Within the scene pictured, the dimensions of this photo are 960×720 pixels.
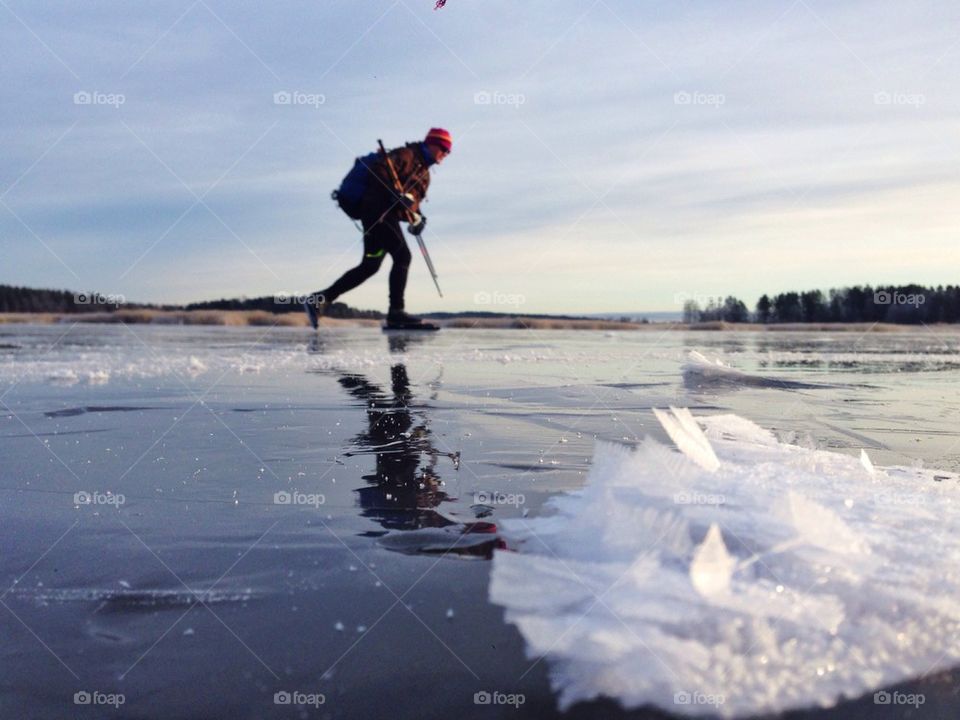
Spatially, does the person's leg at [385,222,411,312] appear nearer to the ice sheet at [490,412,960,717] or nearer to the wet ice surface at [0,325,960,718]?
the wet ice surface at [0,325,960,718]

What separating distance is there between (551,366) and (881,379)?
424 cm

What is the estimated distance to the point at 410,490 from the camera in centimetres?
317

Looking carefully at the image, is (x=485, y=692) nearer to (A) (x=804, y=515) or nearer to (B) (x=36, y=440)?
(A) (x=804, y=515)

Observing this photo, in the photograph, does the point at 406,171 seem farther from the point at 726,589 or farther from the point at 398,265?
the point at 726,589

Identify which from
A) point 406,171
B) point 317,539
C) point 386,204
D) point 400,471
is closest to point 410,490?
point 400,471

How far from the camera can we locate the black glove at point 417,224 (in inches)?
410

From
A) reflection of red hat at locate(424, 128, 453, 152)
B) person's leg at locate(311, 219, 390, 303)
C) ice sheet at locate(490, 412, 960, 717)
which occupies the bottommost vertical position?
ice sheet at locate(490, 412, 960, 717)

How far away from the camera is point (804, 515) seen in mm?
2295

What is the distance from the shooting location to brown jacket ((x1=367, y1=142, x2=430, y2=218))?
32.5 feet

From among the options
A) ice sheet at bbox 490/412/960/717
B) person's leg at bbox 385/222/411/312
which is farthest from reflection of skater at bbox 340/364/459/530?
person's leg at bbox 385/222/411/312

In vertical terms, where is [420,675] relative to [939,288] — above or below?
below

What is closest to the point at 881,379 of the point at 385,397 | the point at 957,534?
the point at 385,397

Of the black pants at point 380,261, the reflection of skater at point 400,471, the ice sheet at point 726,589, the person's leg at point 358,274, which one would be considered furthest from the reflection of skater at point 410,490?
the person's leg at point 358,274

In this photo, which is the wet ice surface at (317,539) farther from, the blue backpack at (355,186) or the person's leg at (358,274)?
the blue backpack at (355,186)
